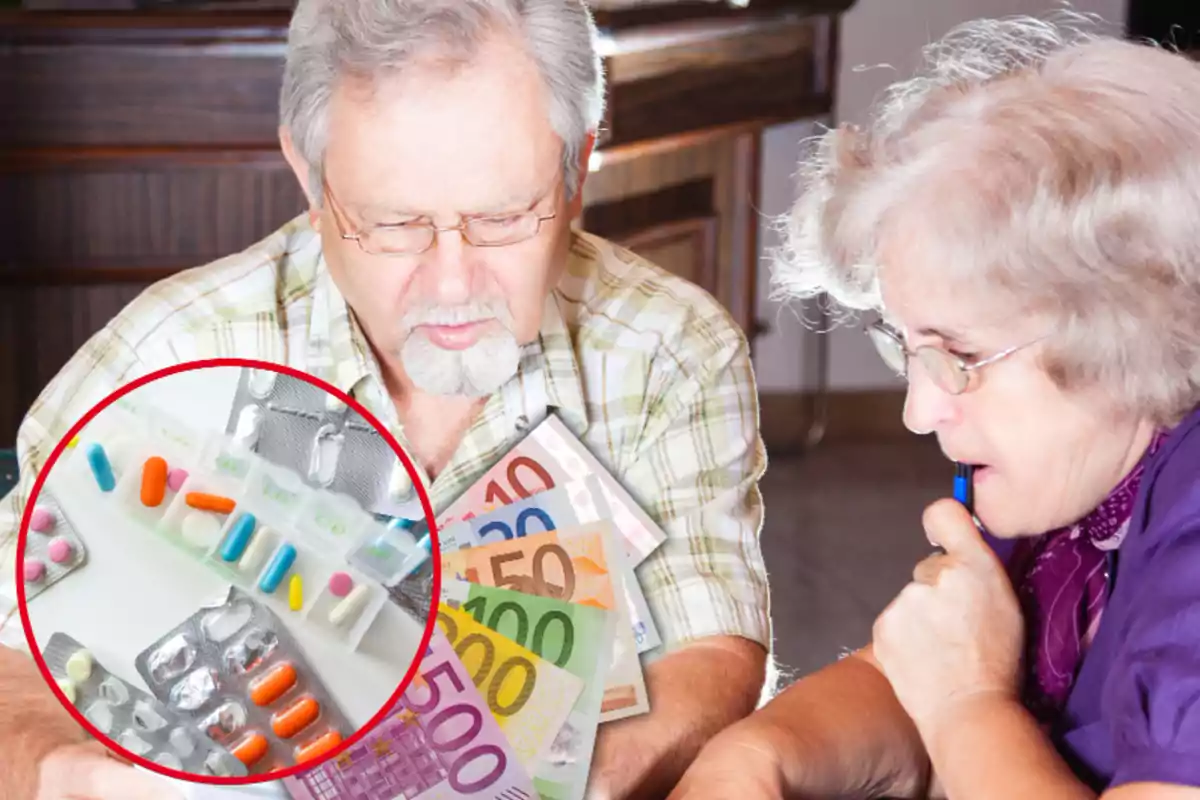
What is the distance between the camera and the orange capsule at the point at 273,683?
3.34 feet

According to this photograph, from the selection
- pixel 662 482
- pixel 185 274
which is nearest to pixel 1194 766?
pixel 662 482

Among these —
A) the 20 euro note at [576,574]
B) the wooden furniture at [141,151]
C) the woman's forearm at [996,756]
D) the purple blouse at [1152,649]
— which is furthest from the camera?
the wooden furniture at [141,151]

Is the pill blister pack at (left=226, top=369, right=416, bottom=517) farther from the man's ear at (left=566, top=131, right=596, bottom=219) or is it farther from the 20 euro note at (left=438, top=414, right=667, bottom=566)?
the man's ear at (left=566, top=131, right=596, bottom=219)

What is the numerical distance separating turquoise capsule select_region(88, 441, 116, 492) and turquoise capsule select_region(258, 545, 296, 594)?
11 cm

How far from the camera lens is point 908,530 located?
3943 millimetres

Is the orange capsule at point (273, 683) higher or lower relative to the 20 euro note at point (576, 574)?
higher

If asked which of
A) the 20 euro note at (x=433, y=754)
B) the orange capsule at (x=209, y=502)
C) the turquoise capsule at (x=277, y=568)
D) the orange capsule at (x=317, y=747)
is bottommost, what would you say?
the 20 euro note at (x=433, y=754)

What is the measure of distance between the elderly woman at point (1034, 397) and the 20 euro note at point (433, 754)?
0.48 feet

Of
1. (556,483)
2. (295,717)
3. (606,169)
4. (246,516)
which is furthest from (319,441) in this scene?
(606,169)

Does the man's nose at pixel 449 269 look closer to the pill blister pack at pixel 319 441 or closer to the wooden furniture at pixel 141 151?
the pill blister pack at pixel 319 441

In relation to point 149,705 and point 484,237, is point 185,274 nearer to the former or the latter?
point 484,237

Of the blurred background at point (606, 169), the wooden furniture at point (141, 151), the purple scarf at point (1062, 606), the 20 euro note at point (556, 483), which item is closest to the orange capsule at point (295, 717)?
the 20 euro note at point (556, 483)

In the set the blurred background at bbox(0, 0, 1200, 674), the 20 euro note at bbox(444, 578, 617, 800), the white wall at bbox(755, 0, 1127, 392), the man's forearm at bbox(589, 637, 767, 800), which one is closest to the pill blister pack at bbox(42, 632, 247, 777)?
the 20 euro note at bbox(444, 578, 617, 800)

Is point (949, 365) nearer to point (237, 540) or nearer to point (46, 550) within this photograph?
point (237, 540)
